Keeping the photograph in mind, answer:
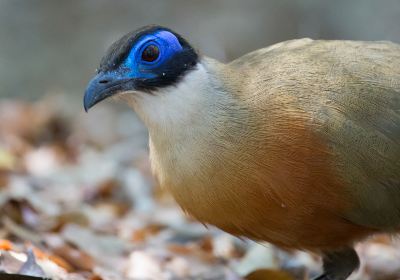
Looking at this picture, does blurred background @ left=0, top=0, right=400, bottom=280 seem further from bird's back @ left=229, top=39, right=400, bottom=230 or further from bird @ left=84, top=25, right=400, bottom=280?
bird's back @ left=229, top=39, right=400, bottom=230

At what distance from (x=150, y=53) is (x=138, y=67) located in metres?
0.09

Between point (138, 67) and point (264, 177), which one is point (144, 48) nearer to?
point (138, 67)

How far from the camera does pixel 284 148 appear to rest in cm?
406

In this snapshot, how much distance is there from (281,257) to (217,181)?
1.32 m

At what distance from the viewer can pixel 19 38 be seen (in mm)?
11102

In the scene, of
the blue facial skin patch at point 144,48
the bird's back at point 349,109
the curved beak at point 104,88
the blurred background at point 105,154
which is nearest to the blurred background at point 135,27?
the blurred background at point 105,154

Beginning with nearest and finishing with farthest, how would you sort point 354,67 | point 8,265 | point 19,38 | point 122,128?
1. point 8,265
2. point 354,67
3. point 122,128
4. point 19,38

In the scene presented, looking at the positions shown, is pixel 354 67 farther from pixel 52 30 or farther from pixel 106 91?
pixel 52 30

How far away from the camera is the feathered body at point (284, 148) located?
13.4 feet

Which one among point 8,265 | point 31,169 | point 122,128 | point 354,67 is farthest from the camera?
point 122,128

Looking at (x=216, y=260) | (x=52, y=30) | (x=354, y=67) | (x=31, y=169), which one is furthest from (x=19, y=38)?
(x=354, y=67)

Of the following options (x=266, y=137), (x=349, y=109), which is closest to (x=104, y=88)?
(x=266, y=137)

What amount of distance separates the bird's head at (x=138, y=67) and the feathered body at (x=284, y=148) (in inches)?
2.5

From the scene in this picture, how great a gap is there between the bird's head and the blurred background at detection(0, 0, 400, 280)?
88 cm
